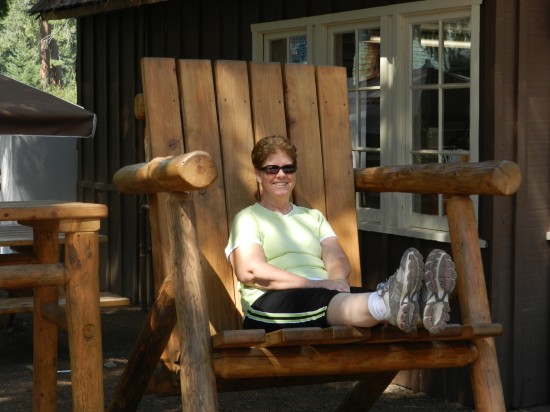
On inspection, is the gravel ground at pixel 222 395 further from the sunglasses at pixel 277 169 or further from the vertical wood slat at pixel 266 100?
the sunglasses at pixel 277 169

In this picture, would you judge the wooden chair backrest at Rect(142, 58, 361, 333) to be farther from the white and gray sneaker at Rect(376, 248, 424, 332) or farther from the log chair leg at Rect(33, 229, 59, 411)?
the white and gray sneaker at Rect(376, 248, 424, 332)

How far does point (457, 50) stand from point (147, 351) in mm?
2564

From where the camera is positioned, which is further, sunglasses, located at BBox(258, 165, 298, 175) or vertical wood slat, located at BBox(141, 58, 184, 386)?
vertical wood slat, located at BBox(141, 58, 184, 386)

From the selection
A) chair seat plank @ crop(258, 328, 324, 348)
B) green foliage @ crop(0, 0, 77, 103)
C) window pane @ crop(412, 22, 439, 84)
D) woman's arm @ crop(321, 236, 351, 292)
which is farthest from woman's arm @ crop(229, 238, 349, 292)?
green foliage @ crop(0, 0, 77, 103)

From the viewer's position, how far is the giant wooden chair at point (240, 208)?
3.67 m

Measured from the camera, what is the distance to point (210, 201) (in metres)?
4.58

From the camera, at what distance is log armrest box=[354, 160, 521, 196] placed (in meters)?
3.90

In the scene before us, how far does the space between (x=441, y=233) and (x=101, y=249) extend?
4686mm

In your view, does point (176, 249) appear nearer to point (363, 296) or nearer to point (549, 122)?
point (363, 296)

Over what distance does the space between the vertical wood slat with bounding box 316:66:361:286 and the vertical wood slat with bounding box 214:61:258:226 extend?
0.34 m

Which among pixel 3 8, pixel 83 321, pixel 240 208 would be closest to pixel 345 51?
pixel 240 208

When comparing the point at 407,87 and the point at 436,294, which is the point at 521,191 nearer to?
the point at 407,87

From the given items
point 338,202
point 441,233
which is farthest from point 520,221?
point 338,202

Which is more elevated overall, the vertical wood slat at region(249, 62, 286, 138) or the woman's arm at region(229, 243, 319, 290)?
the vertical wood slat at region(249, 62, 286, 138)
